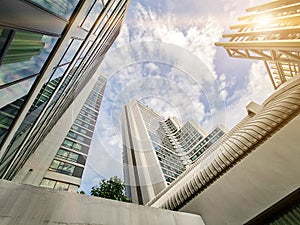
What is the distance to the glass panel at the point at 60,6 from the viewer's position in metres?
3.29

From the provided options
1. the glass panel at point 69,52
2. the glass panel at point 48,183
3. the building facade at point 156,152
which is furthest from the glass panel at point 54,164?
the building facade at point 156,152

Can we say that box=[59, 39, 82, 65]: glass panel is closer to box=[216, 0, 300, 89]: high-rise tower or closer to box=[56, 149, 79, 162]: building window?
box=[216, 0, 300, 89]: high-rise tower

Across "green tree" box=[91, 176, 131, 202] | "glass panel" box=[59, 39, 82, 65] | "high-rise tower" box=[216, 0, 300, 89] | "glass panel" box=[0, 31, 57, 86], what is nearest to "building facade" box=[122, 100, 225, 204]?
"green tree" box=[91, 176, 131, 202]

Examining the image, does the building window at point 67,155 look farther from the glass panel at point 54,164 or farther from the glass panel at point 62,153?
the glass panel at point 54,164

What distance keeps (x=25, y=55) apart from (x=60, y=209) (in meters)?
3.39

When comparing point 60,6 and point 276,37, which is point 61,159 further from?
point 276,37

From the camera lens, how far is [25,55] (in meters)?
3.28

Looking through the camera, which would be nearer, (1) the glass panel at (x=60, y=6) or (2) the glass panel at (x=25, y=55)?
(2) the glass panel at (x=25, y=55)

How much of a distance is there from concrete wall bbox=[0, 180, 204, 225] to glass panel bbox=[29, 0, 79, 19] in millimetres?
3637

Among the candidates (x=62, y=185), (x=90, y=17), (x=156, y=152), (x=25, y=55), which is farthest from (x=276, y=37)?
(x=156, y=152)

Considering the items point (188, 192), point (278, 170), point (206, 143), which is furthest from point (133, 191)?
point (278, 170)

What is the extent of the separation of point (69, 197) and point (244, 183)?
4.93 metres

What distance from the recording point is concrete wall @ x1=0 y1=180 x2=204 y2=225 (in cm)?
226

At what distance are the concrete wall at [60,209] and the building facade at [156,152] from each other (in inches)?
1332
